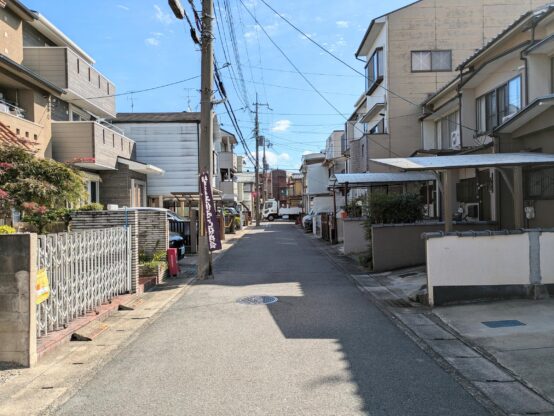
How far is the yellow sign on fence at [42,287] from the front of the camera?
5766 millimetres

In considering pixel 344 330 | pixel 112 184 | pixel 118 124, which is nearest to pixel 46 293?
pixel 344 330

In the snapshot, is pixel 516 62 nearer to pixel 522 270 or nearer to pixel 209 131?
pixel 522 270

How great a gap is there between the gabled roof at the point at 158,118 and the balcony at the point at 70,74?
5.19 meters

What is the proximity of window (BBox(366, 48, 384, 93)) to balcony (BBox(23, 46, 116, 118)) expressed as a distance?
12.8 m

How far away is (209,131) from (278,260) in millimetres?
5549

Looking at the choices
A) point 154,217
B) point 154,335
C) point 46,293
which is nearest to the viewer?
point 46,293

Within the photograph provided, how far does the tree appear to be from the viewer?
7957mm

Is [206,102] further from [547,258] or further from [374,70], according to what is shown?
[374,70]

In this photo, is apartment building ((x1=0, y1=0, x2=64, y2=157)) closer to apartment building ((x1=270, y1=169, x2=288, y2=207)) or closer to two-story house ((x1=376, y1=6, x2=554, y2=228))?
two-story house ((x1=376, y1=6, x2=554, y2=228))

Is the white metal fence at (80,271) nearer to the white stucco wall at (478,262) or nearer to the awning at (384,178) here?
the white stucco wall at (478,262)

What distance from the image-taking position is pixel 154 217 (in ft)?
41.6

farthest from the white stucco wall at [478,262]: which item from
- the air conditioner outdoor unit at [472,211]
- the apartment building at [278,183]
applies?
the apartment building at [278,183]

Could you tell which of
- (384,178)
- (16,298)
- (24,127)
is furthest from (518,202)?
(24,127)

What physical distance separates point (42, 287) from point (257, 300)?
4378 millimetres
